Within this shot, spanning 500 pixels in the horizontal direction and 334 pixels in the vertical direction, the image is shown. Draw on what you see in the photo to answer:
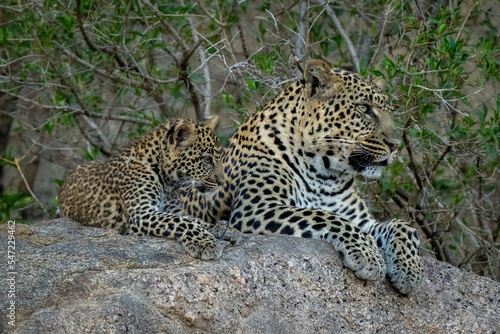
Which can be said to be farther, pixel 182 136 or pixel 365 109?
pixel 182 136

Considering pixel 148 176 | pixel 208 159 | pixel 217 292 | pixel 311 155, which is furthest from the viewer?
pixel 208 159

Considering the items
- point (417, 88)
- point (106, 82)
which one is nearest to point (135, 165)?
point (417, 88)

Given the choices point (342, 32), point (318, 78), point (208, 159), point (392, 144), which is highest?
point (342, 32)

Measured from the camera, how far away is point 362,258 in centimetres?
641

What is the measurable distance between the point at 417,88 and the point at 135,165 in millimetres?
3168

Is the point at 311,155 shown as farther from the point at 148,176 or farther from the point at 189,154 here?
the point at 148,176

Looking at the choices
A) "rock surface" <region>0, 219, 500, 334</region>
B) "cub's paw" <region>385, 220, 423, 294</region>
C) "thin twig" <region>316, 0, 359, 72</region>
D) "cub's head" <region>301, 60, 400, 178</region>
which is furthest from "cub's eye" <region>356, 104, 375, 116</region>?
"thin twig" <region>316, 0, 359, 72</region>

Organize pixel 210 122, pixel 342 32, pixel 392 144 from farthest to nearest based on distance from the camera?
pixel 342 32
pixel 210 122
pixel 392 144

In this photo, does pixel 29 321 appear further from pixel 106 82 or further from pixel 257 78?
pixel 106 82

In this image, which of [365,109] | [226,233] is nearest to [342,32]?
[365,109]

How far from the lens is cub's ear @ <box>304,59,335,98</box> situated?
7785 millimetres

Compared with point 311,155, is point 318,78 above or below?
above

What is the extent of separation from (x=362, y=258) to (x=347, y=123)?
1768 millimetres

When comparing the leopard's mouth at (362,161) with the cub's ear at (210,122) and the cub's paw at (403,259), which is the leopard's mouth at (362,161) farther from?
the cub's ear at (210,122)
